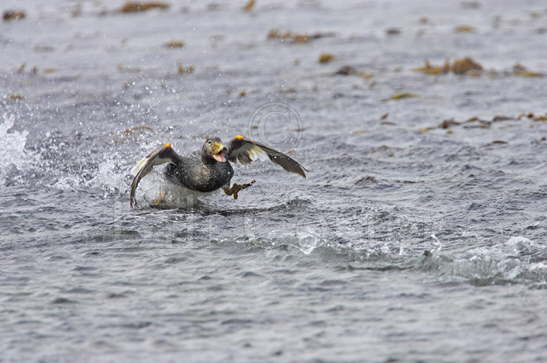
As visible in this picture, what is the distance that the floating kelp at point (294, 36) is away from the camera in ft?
63.9

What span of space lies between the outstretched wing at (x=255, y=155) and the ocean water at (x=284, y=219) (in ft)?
0.85

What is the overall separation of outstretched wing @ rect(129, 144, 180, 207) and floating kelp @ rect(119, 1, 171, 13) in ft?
63.6

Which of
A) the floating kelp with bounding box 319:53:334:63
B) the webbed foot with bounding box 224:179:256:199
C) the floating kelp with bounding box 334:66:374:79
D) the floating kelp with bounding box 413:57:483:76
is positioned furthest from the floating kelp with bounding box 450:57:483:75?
the webbed foot with bounding box 224:179:256:199

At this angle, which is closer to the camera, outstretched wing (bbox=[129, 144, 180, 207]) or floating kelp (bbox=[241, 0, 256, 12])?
outstretched wing (bbox=[129, 144, 180, 207])

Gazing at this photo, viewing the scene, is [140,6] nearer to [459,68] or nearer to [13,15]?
[13,15]

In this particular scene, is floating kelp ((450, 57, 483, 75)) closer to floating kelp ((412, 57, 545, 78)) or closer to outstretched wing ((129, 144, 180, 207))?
floating kelp ((412, 57, 545, 78))

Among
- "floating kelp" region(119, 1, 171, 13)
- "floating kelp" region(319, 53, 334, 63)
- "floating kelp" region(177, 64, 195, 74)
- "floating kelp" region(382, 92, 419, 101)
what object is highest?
"floating kelp" region(119, 1, 171, 13)

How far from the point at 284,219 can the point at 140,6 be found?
20.7 m

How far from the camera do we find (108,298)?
570 centimetres

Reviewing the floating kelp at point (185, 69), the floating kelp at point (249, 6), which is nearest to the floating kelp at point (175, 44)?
the floating kelp at point (185, 69)

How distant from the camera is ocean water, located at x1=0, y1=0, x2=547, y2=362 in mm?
5113

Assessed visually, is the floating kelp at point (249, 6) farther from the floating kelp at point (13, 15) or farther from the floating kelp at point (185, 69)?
the floating kelp at point (185, 69)

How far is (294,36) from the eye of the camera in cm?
1988

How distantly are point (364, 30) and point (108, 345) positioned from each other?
1710cm
